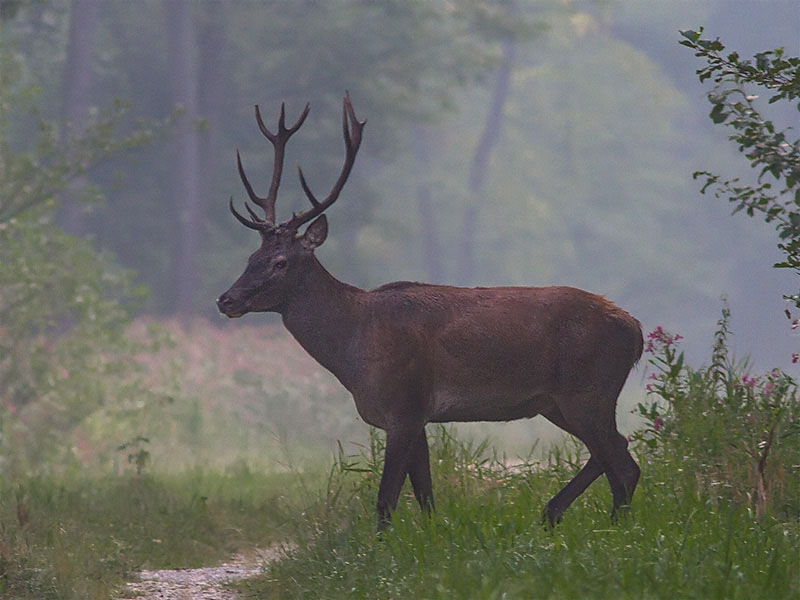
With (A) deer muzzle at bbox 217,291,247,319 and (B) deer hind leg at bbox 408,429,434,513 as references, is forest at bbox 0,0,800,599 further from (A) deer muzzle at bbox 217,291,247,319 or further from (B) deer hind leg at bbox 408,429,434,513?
(A) deer muzzle at bbox 217,291,247,319

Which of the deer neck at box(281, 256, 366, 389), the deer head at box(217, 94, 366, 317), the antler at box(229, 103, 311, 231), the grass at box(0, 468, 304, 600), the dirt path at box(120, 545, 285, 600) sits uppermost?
the antler at box(229, 103, 311, 231)

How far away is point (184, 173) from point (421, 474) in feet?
73.2

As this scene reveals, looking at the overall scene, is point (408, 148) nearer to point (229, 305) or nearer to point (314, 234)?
point (314, 234)

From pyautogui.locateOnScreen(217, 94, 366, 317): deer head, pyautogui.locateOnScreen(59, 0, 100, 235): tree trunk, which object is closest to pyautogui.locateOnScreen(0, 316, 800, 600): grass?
pyautogui.locateOnScreen(217, 94, 366, 317): deer head

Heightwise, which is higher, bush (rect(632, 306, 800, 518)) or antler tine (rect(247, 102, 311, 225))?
antler tine (rect(247, 102, 311, 225))

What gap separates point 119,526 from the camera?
10852 millimetres

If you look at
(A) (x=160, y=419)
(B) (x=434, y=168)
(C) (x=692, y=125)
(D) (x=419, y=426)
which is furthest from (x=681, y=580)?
(C) (x=692, y=125)

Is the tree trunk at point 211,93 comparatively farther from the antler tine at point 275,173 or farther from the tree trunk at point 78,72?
the antler tine at point 275,173

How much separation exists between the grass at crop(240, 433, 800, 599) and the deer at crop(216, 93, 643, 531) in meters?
0.38

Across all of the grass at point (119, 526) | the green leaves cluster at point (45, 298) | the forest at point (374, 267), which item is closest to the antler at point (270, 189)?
the forest at point (374, 267)

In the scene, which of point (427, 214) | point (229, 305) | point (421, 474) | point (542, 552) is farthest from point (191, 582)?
point (427, 214)

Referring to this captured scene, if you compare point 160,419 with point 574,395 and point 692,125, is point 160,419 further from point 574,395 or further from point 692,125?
point 692,125

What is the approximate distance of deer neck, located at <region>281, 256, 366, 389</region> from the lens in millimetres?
8188

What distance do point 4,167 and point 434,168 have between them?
111ft
